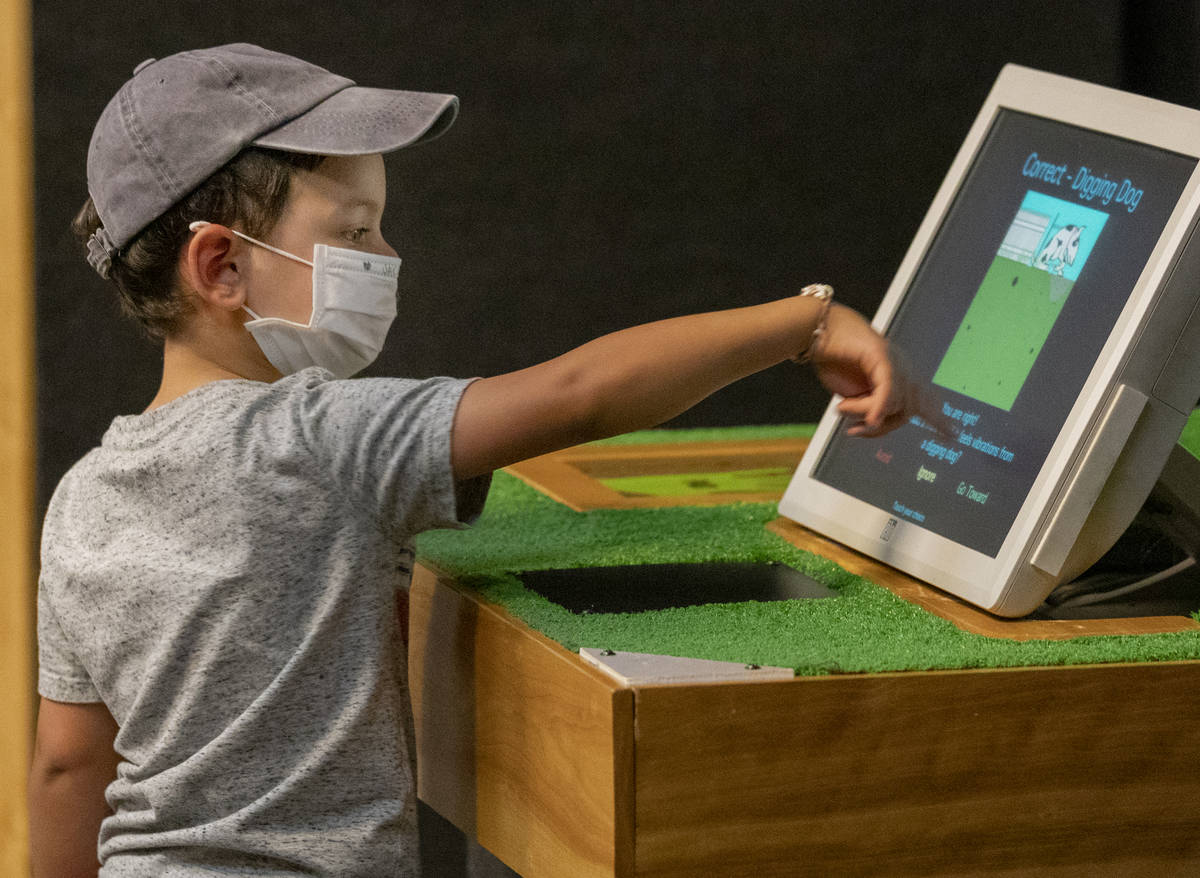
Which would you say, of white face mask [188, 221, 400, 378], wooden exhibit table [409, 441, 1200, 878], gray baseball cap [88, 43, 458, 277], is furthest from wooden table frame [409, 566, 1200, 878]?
gray baseball cap [88, 43, 458, 277]

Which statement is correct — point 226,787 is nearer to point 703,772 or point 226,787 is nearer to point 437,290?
point 703,772

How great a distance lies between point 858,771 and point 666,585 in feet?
0.86

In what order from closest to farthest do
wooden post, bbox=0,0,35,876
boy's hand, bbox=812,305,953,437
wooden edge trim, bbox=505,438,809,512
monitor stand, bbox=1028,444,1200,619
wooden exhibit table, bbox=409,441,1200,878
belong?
wooden exhibit table, bbox=409,441,1200,878
boy's hand, bbox=812,305,953,437
monitor stand, bbox=1028,444,1200,619
wooden edge trim, bbox=505,438,809,512
wooden post, bbox=0,0,35,876

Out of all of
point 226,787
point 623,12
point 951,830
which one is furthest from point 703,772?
point 623,12

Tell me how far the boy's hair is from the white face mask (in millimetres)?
14

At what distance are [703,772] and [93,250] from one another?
560 millimetres

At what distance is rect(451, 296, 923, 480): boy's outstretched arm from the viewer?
830 millimetres

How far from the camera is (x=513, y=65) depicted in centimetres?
184

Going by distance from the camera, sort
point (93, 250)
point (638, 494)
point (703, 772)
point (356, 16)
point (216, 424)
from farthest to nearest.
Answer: point (356, 16)
point (638, 494)
point (93, 250)
point (216, 424)
point (703, 772)

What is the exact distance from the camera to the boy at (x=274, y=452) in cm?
85

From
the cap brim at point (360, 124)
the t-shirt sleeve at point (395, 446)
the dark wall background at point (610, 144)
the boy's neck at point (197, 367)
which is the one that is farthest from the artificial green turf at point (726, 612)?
the dark wall background at point (610, 144)

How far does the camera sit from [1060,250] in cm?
104

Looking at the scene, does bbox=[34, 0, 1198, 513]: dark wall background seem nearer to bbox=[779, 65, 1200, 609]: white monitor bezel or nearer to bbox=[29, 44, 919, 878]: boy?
bbox=[779, 65, 1200, 609]: white monitor bezel

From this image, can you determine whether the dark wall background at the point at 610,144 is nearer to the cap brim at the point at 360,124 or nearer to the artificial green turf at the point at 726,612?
the artificial green turf at the point at 726,612
